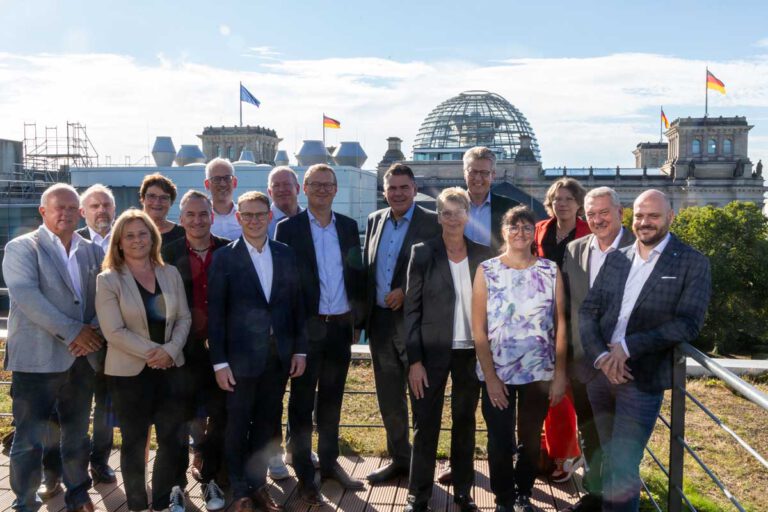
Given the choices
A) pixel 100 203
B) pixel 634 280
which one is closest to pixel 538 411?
pixel 634 280

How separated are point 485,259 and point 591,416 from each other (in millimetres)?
1400

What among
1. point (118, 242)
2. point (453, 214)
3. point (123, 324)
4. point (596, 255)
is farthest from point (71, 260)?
point (596, 255)

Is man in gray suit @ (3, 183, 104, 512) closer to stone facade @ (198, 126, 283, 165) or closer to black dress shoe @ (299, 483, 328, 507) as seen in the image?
black dress shoe @ (299, 483, 328, 507)

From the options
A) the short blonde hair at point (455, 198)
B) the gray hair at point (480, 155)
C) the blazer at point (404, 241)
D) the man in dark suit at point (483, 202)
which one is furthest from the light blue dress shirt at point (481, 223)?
the short blonde hair at point (455, 198)

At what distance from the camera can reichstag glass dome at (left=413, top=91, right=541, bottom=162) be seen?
74.6m

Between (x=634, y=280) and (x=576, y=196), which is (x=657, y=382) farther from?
(x=576, y=196)

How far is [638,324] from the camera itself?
14.0 feet

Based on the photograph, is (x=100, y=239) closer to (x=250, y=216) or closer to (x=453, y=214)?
(x=250, y=216)

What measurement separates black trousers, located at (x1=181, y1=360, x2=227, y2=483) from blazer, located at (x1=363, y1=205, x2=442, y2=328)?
51.0 inches

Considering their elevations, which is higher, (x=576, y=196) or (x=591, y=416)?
(x=576, y=196)

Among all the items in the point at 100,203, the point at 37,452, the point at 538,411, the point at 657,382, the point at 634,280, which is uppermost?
the point at 100,203

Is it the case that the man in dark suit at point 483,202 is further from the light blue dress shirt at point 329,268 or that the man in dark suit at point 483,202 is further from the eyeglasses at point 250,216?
the eyeglasses at point 250,216

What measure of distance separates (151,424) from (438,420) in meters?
2.00

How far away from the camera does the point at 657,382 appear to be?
4.23m
